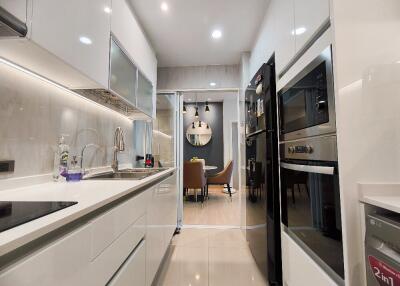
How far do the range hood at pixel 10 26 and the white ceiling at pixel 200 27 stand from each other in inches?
58.4

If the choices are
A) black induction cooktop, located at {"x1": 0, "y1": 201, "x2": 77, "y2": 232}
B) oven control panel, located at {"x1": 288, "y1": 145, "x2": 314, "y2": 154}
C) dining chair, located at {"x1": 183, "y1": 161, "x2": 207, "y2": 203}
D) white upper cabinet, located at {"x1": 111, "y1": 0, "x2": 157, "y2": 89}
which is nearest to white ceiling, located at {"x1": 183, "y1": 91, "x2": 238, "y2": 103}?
dining chair, located at {"x1": 183, "y1": 161, "x2": 207, "y2": 203}

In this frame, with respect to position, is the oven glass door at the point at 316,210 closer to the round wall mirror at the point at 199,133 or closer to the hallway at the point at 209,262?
the hallway at the point at 209,262

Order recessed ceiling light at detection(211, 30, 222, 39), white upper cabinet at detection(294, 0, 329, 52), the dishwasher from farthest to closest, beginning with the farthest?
recessed ceiling light at detection(211, 30, 222, 39), white upper cabinet at detection(294, 0, 329, 52), the dishwasher

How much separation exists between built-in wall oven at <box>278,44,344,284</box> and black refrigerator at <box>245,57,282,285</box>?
19cm

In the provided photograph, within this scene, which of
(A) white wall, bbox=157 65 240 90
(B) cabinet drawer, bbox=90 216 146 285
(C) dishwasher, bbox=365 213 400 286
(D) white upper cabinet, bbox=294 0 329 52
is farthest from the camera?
(A) white wall, bbox=157 65 240 90

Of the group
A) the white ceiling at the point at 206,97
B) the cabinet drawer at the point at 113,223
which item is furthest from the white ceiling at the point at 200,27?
the white ceiling at the point at 206,97

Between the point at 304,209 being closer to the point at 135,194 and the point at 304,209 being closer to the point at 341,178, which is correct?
the point at 341,178

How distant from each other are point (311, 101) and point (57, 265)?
4.05 feet

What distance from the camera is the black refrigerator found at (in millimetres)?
1625

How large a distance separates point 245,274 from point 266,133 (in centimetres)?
129

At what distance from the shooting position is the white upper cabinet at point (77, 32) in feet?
2.95

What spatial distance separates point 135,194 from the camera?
1.23 m

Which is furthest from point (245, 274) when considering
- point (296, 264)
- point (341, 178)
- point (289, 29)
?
point (289, 29)

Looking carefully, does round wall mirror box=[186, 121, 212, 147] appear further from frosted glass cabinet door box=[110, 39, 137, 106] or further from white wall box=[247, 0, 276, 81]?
frosted glass cabinet door box=[110, 39, 137, 106]
